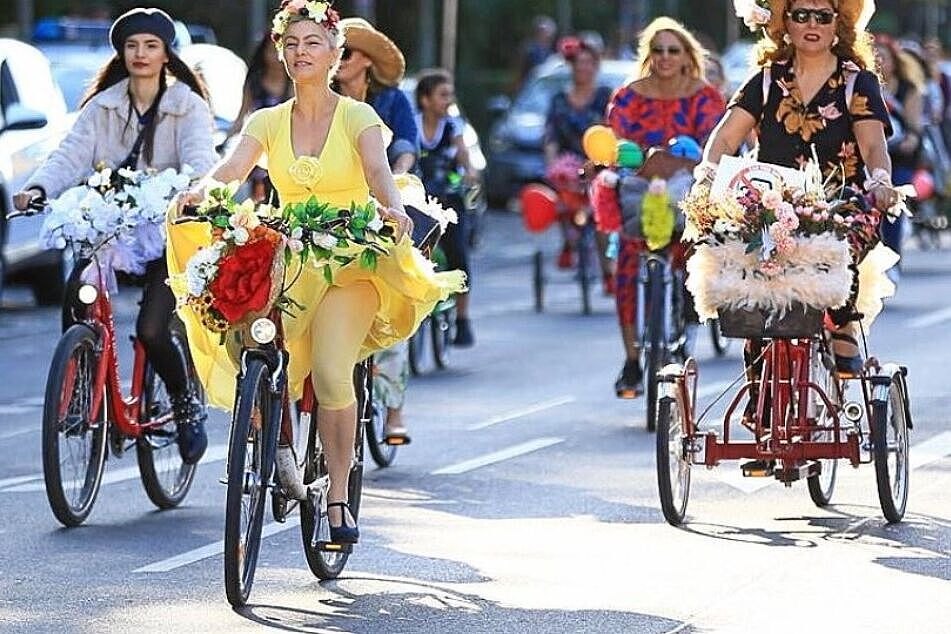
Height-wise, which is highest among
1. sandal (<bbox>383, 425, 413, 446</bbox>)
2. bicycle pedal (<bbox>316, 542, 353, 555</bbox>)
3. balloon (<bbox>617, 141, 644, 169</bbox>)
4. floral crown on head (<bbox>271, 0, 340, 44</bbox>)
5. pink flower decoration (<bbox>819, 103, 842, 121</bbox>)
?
floral crown on head (<bbox>271, 0, 340, 44</bbox>)

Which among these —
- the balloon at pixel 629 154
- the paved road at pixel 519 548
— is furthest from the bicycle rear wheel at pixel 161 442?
the balloon at pixel 629 154

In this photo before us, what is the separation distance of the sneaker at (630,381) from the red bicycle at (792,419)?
361cm

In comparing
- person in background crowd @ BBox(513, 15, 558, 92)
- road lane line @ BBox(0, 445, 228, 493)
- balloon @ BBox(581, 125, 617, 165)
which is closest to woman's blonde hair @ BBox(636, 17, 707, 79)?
balloon @ BBox(581, 125, 617, 165)

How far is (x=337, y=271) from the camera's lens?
8.22 m

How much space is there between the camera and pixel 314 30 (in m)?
8.35

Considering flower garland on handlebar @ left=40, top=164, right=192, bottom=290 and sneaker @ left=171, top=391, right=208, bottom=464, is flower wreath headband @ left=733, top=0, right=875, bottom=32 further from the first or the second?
sneaker @ left=171, top=391, right=208, bottom=464

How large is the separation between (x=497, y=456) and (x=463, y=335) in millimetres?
4866

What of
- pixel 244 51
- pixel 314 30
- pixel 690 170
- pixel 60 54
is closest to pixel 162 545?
pixel 314 30

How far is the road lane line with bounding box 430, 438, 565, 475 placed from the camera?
1120cm

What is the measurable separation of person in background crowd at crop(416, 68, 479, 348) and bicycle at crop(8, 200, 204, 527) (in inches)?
217

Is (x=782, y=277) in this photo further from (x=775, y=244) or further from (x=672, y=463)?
(x=672, y=463)

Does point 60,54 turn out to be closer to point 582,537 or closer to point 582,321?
point 582,321

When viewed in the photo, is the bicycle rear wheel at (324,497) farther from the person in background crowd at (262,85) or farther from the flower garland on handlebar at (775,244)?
the person in background crowd at (262,85)

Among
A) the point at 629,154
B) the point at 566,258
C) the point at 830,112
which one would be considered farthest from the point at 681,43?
the point at 566,258
